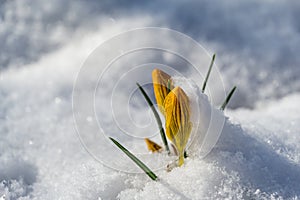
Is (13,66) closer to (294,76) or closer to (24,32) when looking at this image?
(24,32)

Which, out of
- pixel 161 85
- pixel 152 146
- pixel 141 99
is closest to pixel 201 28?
pixel 141 99

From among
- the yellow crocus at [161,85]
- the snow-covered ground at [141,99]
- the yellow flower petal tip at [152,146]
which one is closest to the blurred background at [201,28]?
the snow-covered ground at [141,99]

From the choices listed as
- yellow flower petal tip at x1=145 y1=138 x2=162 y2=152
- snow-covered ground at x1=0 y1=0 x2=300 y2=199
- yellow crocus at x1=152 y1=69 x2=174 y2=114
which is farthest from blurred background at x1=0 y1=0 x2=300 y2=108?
yellow crocus at x1=152 y1=69 x2=174 y2=114

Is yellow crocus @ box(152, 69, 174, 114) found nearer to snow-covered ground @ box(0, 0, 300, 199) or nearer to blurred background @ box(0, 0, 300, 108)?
snow-covered ground @ box(0, 0, 300, 199)

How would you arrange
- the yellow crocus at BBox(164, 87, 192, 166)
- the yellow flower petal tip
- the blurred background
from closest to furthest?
the yellow crocus at BBox(164, 87, 192, 166)
the yellow flower petal tip
the blurred background

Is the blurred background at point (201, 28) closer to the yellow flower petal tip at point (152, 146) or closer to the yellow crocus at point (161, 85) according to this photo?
the yellow flower petal tip at point (152, 146)
